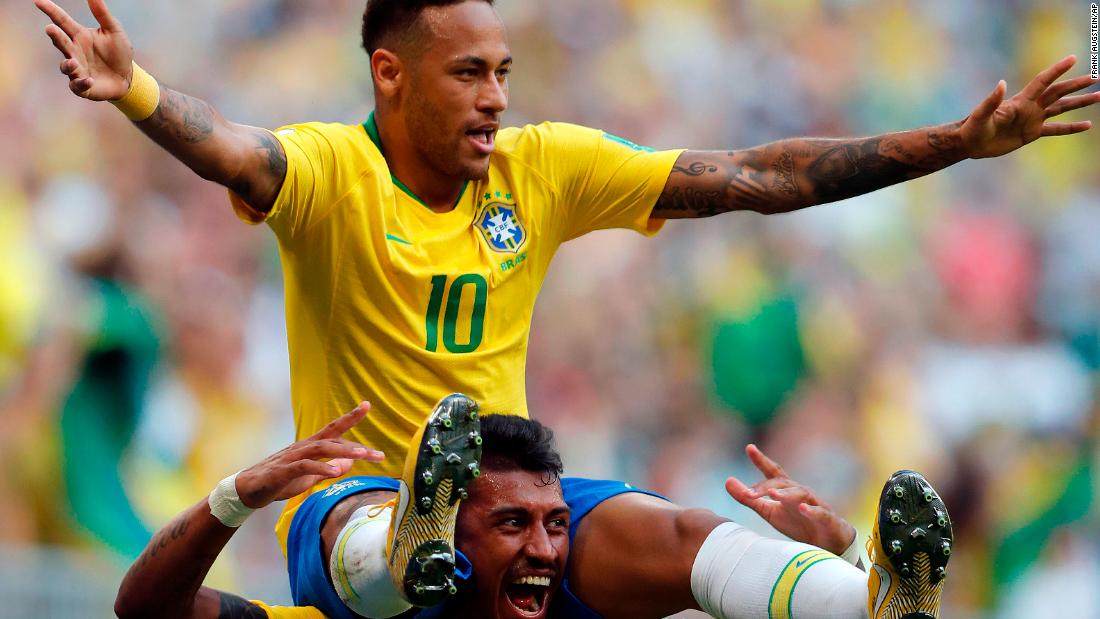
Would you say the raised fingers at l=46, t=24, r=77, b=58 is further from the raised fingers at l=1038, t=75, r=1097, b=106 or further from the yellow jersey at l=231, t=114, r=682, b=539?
the raised fingers at l=1038, t=75, r=1097, b=106

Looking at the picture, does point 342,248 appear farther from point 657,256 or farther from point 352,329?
point 657,256

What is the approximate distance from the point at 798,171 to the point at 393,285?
1265 mm

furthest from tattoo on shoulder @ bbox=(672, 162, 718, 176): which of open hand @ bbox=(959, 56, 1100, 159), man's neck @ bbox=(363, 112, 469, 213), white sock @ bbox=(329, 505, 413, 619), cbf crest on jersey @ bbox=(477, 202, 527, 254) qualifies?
white sock @ bbox=(329, 505, 413, 619)

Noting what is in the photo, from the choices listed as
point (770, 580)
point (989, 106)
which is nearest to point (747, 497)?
point (770, 580)

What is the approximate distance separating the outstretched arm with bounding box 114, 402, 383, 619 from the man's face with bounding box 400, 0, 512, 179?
3.36 ft

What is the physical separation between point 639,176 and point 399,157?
29.8 inches

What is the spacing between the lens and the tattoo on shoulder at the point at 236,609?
443cm

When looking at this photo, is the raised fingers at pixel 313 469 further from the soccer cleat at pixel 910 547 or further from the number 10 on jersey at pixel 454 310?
the soccer cleat at pixel 910 547

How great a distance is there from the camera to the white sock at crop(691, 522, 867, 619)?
3822 mm

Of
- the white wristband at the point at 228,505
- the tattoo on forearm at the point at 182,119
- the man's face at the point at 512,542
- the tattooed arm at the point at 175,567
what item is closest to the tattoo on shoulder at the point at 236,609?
the tattooed arm at the point at 175,567

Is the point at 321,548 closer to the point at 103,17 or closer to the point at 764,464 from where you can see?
the point at 764,464

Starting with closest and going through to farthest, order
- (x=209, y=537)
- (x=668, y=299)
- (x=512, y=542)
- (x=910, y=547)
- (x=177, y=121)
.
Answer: (x=910, y=547) < (x=177, y=121) < (x=209, y=537) < (x=512, y=542) < (x=668, y=299)

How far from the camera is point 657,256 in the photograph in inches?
350

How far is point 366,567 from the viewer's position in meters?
4.00
